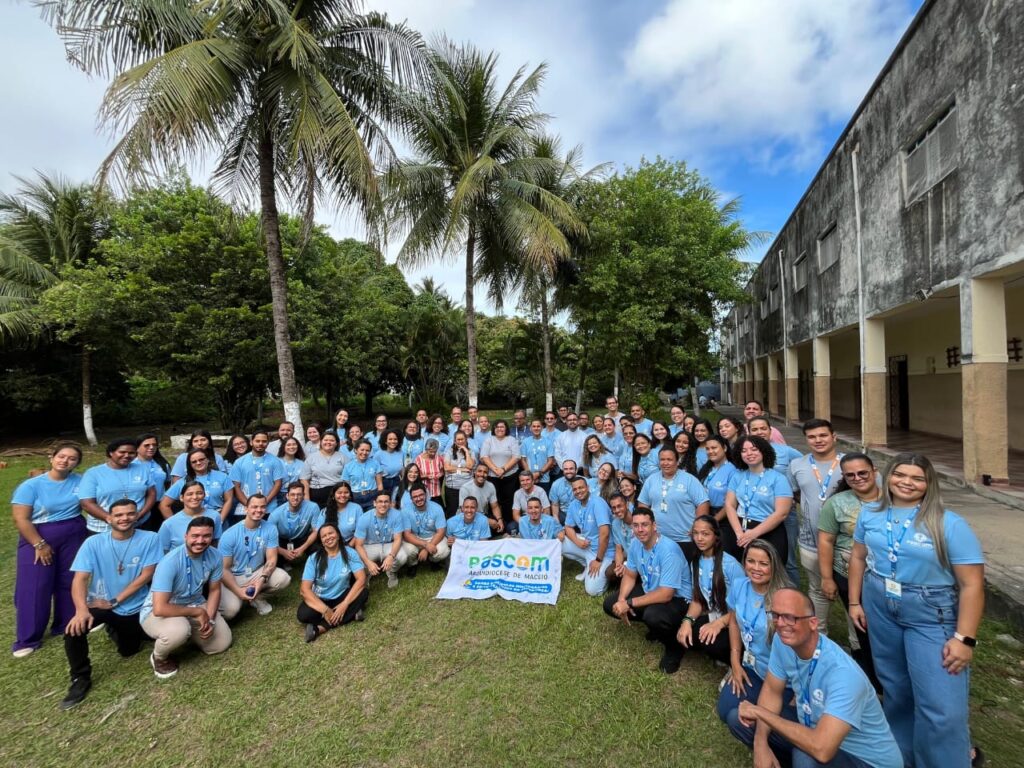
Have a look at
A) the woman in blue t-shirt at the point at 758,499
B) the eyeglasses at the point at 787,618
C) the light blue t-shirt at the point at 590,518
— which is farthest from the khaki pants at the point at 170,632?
the woman in blue t-shirt at the point at 758,499

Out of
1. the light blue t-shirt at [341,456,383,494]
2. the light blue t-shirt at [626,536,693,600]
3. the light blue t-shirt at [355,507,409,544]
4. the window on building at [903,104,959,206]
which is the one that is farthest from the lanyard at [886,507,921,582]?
the window on building at [903,104,959,206]

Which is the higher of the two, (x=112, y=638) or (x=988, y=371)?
(x=988, y=371)

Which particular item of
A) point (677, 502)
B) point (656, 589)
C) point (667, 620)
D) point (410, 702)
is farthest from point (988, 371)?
point (410, 702)

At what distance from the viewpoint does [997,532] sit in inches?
208

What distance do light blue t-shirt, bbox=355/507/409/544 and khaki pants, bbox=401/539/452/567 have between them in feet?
0.63

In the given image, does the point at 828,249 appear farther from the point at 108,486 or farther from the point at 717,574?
the point at 108,486

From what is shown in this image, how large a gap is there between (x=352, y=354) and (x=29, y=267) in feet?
34.4

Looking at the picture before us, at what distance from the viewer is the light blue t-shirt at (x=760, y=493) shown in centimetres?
373

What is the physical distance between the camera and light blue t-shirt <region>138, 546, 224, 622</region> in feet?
12.1

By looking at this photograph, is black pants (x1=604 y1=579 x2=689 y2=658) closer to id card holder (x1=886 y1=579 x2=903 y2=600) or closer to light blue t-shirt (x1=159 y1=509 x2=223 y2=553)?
id card holder (x1=886 y1=579 x2=903 y2=600)

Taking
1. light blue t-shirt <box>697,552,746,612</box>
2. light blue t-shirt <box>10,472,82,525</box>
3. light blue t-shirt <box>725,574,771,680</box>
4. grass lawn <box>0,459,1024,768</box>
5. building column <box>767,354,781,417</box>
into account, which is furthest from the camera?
building column <box>767,354,781,417</box>

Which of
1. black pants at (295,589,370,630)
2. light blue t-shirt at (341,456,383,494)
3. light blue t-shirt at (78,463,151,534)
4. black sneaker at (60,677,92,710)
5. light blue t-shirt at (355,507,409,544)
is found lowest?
black sneaker at (60,677,92,710)

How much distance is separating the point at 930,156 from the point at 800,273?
7177 mm

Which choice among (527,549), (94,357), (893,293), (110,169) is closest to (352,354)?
(110,169)
